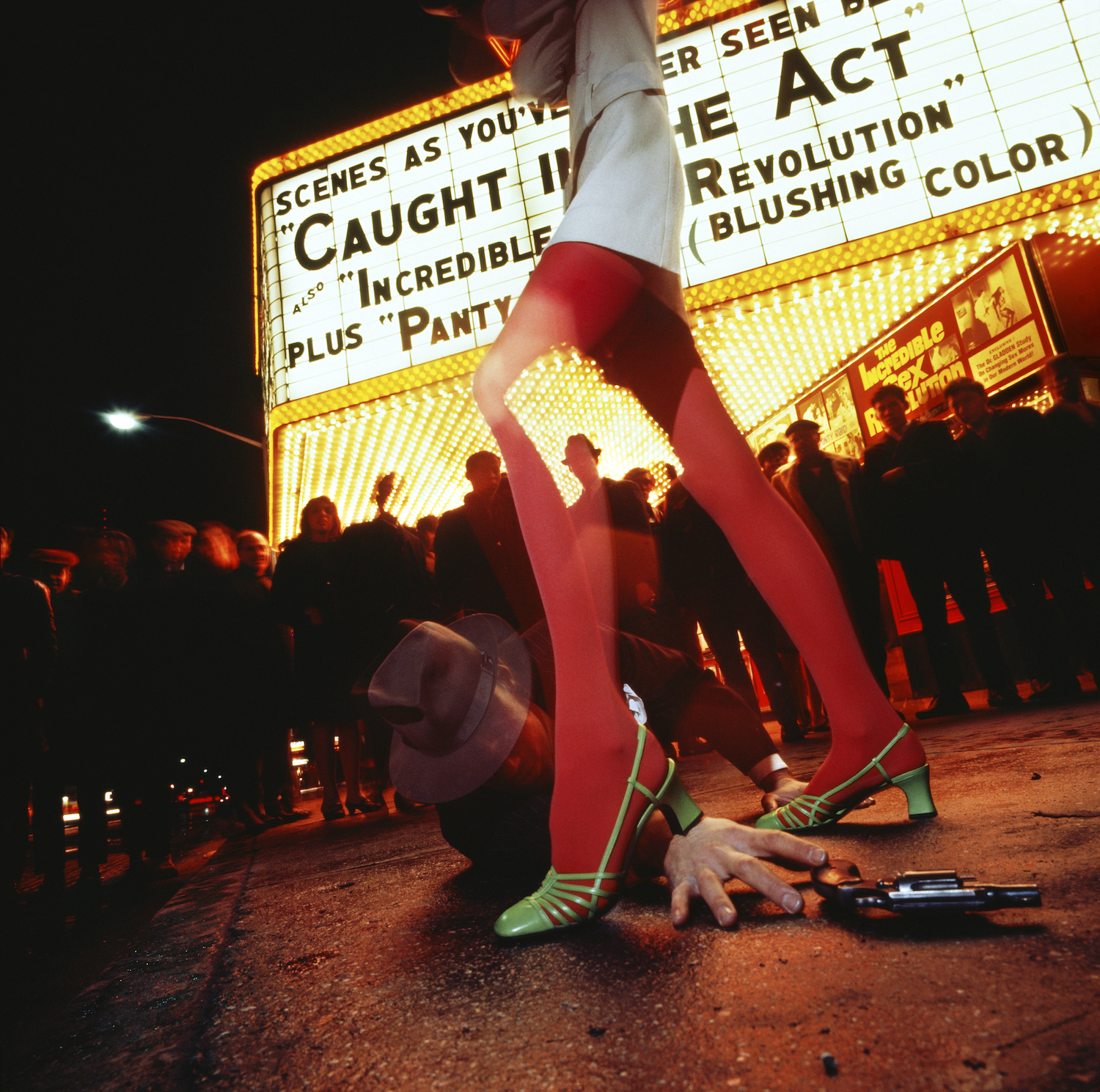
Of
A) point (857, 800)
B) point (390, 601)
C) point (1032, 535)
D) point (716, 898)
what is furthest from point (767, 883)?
point (1032, 535)

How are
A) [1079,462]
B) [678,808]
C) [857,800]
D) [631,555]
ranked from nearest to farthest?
[678,808]
[857,800]
[631,555]
[1079,462]

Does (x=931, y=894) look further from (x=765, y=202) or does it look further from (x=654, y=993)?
(x=765, y=202)

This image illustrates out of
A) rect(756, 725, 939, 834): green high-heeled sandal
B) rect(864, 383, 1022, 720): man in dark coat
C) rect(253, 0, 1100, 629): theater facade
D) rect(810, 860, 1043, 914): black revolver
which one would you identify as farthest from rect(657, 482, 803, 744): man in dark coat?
rect(810, 860, 1043, 914): black revolver

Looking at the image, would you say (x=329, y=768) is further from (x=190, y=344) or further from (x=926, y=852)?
(x=190, y=344)

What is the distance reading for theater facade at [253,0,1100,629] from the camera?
3.73 m

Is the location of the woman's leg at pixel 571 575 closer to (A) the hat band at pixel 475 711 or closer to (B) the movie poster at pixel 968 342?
(A) the hat band at pixel 475 711

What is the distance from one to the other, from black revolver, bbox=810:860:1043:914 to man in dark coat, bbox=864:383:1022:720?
328 cm

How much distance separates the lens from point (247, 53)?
724 cm

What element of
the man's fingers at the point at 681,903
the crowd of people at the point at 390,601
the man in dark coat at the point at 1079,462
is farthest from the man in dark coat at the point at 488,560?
the man in dark coat at the point at 1079,462

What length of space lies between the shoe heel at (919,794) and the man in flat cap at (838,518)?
2.57 m

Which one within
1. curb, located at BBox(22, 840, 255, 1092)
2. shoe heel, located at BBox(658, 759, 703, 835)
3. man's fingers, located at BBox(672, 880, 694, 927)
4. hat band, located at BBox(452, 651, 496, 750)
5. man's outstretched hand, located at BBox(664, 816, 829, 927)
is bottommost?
curb, located at BBox(22, 840, 255, 1092)

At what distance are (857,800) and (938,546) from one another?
9.76ft

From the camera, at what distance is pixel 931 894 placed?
730 millimetres

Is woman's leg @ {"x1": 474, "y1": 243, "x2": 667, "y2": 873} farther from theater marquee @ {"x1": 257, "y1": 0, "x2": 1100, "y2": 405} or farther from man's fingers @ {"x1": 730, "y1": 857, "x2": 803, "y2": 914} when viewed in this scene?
theater marquee @ {"x1": 257, "y1": 0, "x2": 1100, "y2": 405}
